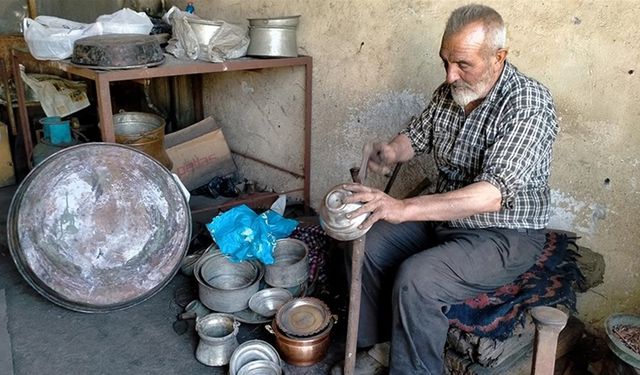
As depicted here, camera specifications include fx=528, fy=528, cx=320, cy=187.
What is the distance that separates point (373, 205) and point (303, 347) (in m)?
0.87

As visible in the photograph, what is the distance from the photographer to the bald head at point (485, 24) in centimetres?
181

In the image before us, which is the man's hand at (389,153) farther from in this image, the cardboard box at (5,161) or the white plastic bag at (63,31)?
the cardboard box at (5,161)

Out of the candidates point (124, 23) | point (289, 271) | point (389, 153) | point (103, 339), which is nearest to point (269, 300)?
point (289, 271)

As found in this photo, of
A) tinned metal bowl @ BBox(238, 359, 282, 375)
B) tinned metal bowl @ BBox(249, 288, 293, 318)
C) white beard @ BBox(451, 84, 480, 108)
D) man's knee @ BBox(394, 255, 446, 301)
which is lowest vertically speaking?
tinned metal bowl @ BBox(238, 359, 282, 375)

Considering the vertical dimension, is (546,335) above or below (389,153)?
below

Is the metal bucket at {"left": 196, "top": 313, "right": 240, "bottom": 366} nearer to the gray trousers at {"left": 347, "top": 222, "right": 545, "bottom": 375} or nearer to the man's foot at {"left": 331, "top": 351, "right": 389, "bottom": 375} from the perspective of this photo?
the man's foot at {"left": 331, "top": 351, "right": 389, "bottom": 375}

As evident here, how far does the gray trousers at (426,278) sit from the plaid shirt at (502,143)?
9 cm

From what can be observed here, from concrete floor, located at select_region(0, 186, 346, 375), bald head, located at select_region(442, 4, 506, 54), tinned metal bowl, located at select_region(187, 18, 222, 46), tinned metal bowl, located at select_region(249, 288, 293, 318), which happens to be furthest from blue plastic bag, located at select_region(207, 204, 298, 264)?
bald head, located at select_region(442, 4, 506, 54)

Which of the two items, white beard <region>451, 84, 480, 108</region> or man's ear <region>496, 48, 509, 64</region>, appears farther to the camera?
white beard <region>451, 84, 480, 108</region>

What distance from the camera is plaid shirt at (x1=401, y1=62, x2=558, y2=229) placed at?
1802 millimetres

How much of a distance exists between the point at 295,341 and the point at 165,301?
93cm

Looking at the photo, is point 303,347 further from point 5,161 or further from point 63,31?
point 5,161

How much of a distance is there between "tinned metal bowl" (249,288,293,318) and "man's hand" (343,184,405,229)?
3.48 feet

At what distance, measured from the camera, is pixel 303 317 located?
2.36m
